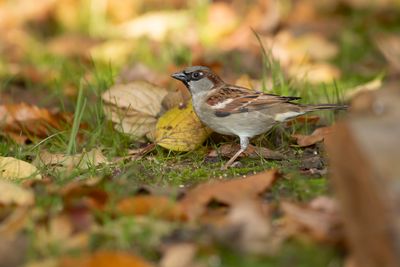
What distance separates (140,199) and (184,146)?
5.66 feet

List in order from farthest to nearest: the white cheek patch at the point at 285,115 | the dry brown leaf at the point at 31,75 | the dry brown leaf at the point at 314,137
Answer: the dry brown leaf at the point at 31,75, the white cheek patch at the point at 285,115, the dry brown leaf at the point at 314,137

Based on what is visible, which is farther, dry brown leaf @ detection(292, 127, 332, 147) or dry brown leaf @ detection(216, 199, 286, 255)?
dry brown leaf @ detection(292, 127, 332, 147)

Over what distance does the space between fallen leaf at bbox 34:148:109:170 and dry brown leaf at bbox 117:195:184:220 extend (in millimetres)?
1337

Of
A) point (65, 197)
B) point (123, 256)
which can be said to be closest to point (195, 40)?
point (65, 197)

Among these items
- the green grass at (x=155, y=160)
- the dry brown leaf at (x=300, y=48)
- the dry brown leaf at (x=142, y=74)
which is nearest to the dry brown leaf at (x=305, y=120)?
the green grass at (x=155, y=160)

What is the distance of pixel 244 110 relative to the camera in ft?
18.3

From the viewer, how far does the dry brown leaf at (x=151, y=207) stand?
141 inches

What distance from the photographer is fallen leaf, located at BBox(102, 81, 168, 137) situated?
572cm

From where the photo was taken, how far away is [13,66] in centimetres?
808

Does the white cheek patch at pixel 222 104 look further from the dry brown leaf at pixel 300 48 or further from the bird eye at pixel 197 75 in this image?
the dry brown leaf at pixel 300 48

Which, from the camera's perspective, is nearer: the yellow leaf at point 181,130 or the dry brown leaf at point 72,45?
the yellow leaf at point 181,130

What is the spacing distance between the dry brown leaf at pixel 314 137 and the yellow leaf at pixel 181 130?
25.6 inches

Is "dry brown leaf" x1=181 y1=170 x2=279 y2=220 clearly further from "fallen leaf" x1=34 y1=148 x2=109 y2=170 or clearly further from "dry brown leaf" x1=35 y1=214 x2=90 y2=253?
"fallen leaf" x1=34 y1=148 x2=109 y2=170

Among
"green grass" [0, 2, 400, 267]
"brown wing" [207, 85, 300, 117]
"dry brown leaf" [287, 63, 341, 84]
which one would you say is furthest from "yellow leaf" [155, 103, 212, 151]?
"dry brown leaf" [287, 63, 341, 84]
